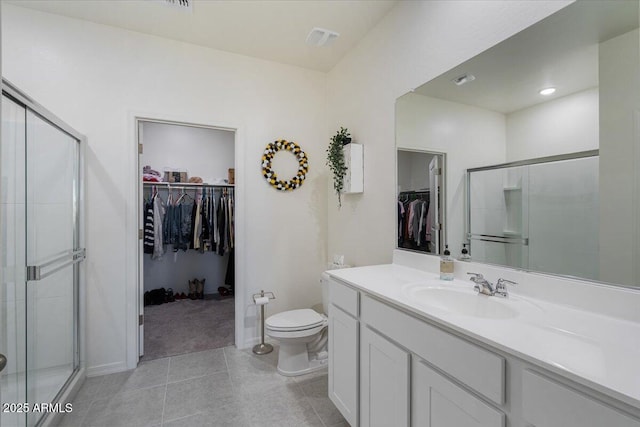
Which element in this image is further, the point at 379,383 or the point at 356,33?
the point at 356,33

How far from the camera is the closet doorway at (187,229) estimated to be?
3.63 meters

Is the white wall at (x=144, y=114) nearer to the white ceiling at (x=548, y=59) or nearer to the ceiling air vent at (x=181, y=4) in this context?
the ceiling air vent at (x=181, y=4)

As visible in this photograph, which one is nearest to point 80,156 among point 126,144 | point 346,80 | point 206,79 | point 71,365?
point 126,144

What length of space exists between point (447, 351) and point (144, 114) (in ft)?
9.02

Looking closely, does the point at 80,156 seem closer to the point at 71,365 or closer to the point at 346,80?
the point at 71,365

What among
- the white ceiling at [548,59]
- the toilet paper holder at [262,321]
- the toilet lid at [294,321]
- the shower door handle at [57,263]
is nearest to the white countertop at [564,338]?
the white ceiling at [548,59]

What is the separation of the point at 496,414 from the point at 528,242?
0.79 meters

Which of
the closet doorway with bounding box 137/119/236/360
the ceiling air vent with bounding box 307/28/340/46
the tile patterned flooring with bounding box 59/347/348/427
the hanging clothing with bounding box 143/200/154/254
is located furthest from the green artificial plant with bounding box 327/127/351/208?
the hanging clothing with bounding box 143/200/154/254

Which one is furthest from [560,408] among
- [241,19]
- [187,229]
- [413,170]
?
[187,229]

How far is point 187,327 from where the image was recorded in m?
3.18

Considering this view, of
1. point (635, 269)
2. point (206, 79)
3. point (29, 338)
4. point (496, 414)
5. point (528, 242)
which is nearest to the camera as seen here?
point (496, 414)

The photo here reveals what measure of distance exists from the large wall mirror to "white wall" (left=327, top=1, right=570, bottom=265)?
109 millimetres

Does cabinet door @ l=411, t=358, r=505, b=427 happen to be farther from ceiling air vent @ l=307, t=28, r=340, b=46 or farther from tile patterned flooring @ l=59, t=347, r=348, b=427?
ceiling air vent @ l=307, t=28, r=340, b=46

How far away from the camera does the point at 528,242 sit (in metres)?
1.30
